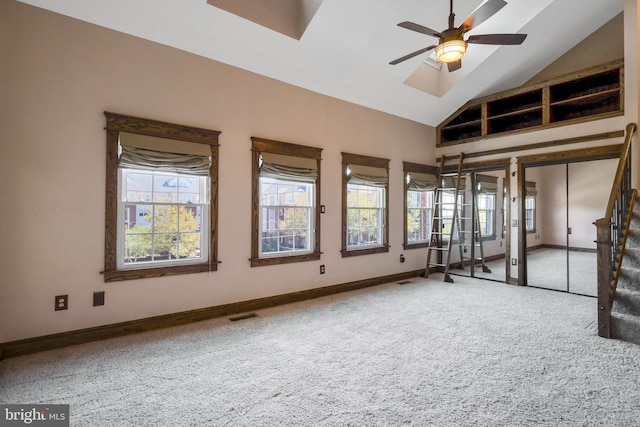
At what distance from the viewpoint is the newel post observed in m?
3.20

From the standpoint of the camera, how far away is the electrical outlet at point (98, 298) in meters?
3.16

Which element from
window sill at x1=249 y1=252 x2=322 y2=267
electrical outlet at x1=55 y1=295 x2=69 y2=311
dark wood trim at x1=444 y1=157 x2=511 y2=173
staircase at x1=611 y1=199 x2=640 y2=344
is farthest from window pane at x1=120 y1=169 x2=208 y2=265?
dark wood trim at x1=444 y1=157 x2=511 y2=173

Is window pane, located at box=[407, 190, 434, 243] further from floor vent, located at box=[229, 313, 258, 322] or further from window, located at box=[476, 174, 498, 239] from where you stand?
floor vent, located at box=[229, 313, 258, 322]

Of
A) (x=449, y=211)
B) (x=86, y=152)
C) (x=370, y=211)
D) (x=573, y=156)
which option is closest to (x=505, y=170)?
(x=573, y=156)

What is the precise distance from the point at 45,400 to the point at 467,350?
3.23 meters

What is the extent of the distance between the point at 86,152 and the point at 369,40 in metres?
3.42

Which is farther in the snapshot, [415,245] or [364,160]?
[415,245]

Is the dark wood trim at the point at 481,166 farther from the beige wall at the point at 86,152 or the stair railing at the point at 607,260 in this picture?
the beige wall at the point at 86,152

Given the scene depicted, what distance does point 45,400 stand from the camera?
7.08 feet

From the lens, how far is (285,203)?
4562 millimetres

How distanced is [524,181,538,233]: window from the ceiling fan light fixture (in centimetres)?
333

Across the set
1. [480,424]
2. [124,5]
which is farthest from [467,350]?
[124,5]

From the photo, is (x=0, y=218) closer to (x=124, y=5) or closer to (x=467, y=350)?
(x=124, y=5)

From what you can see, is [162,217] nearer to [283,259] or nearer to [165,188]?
[165,188]
